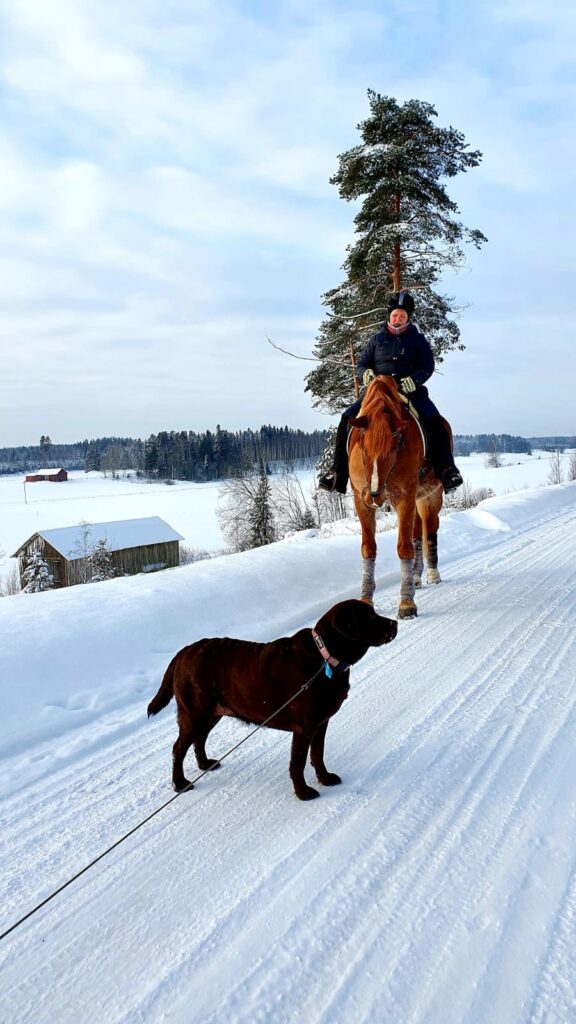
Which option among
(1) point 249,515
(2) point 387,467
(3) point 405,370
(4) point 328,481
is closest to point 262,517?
(1) point 249,515

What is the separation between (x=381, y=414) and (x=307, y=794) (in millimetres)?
3959

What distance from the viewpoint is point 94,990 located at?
1.85 meters

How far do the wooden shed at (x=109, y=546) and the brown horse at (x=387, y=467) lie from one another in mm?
30598

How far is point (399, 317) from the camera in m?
6.77

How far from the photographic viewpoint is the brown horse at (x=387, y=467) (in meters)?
5.88

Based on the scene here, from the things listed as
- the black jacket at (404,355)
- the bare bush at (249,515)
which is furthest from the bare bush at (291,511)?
the black jacket at (404,355)

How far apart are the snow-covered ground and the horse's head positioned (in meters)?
1.68

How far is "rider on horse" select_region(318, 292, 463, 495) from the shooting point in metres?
6.80

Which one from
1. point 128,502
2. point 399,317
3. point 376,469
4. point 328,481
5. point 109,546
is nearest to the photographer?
point 376,469

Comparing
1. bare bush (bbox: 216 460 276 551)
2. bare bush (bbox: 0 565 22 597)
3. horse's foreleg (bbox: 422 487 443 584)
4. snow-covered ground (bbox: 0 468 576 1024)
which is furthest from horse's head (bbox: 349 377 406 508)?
bare bush (bbox: 216 460 276 551)

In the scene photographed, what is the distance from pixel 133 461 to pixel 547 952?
13172 centimetres

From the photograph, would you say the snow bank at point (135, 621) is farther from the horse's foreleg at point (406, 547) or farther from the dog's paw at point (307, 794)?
the dog's paw at point (307, 794)

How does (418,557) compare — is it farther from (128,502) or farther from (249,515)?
(128,502)

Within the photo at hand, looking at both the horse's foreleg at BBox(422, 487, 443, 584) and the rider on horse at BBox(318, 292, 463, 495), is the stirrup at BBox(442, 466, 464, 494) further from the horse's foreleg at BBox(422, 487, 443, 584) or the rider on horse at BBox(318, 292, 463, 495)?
the horse's foreleg at BBox(422, 487, 443, 584)
